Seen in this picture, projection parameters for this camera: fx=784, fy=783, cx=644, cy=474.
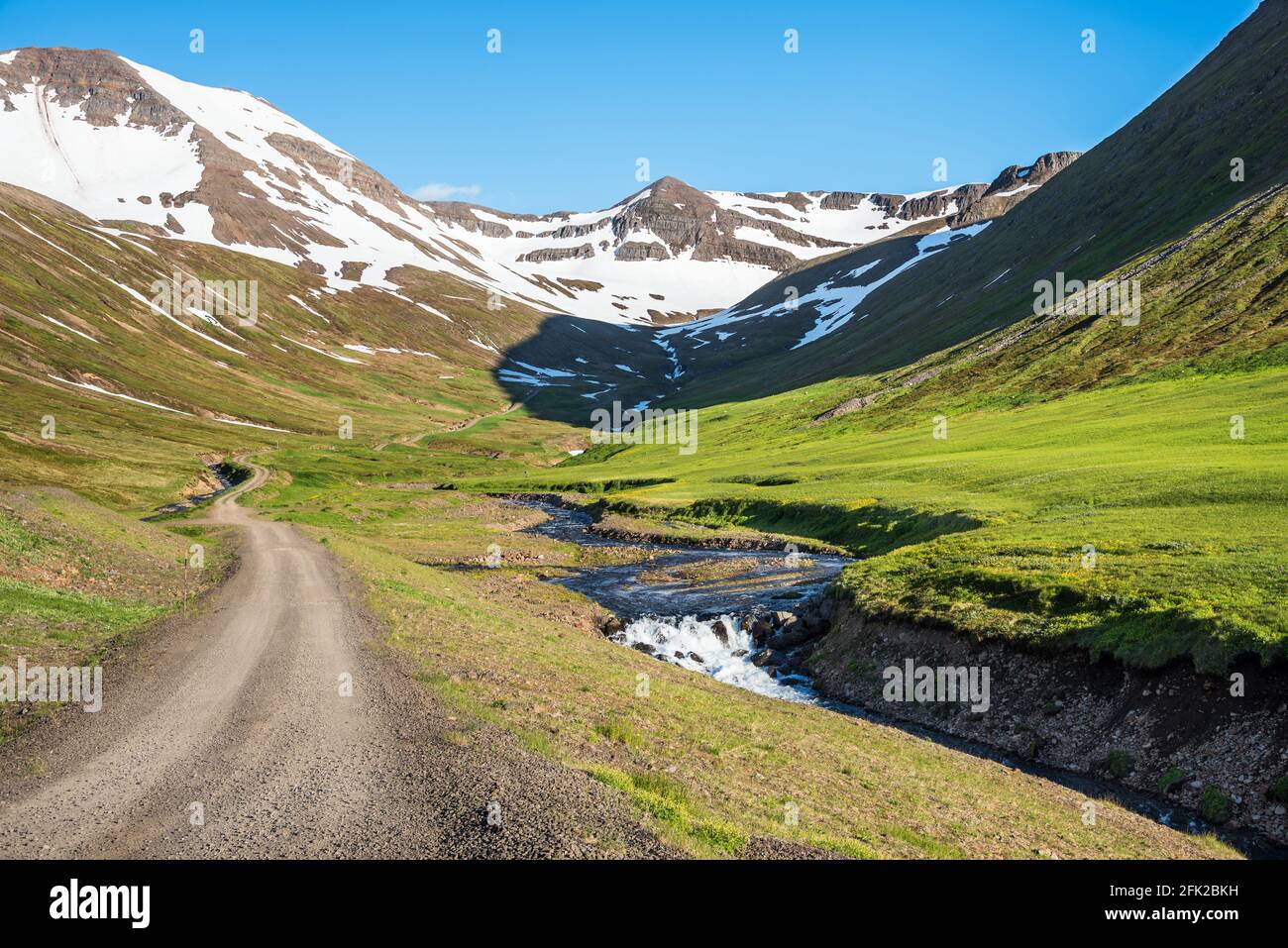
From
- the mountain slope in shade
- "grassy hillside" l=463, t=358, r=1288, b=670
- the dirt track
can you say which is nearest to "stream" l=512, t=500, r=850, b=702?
"grassy hillside" l=463, t=358, r=1288, b=670

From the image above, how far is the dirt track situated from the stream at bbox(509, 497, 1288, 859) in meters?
17.0

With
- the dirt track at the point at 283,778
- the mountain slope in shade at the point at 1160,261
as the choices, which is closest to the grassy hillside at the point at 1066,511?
the mountain slope in shade at the point at 1160,261

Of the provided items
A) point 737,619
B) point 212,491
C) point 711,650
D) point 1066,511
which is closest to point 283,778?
point 711,650

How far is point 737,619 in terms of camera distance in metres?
45.2

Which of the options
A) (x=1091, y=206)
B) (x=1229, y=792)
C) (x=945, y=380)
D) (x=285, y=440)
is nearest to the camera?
(x=1229, y=792)

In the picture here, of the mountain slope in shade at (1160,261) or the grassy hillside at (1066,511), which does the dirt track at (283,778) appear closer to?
the grassy hillside at (1066,511)

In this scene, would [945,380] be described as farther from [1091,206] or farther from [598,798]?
[598,798]

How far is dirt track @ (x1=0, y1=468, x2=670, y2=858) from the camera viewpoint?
44.7 feet

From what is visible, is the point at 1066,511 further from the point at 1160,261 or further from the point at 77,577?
the point at 1160,261

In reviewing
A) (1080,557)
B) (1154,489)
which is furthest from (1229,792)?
(1154,489)

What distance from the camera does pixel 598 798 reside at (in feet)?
51.8

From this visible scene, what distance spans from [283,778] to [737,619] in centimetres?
3162

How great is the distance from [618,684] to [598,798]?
42.1 feet

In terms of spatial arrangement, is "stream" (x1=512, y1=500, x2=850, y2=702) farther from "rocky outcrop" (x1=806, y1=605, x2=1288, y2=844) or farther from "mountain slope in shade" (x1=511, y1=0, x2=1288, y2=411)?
"mountain slope in shade" (x1=511, y1=0, x2=1288, y2=411)
